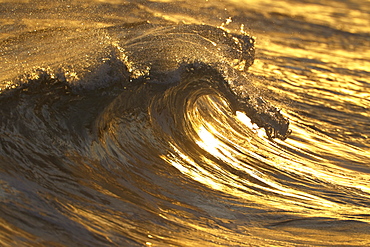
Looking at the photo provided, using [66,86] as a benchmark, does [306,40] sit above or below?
above

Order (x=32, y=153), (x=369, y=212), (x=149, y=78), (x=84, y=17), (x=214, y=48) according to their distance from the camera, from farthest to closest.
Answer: (x=84, y=17) < (x=214, y=48) < (x=149, y=78) < (x=369, y=212) < (x=32, y=153)

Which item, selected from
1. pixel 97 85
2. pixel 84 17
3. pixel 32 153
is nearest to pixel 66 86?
pixel 97 85

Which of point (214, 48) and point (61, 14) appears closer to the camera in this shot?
point (214, 48)

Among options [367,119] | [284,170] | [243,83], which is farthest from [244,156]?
[367,119]

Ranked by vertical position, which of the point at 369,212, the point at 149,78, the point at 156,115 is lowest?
the point at 369,212

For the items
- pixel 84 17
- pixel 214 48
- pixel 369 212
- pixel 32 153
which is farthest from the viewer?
pixel 84 17

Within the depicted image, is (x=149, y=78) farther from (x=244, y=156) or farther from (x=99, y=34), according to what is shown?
(x=244, y=156)
